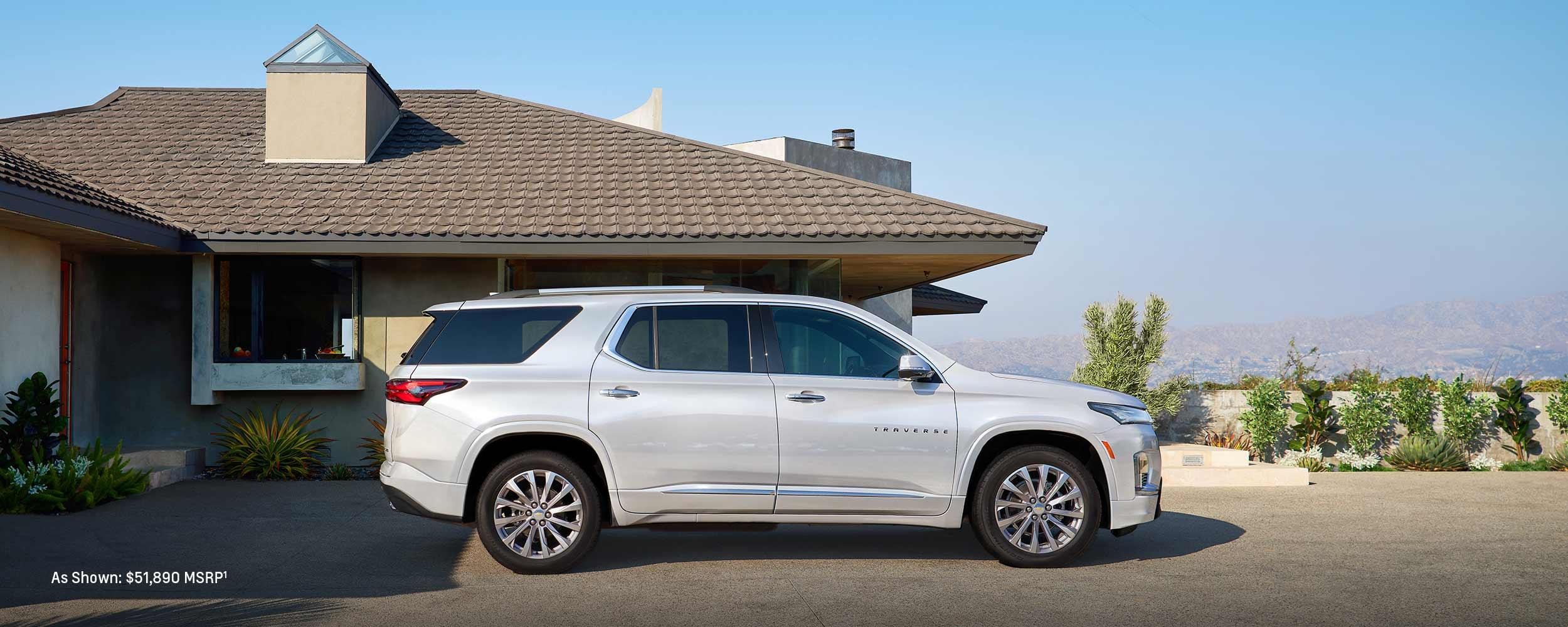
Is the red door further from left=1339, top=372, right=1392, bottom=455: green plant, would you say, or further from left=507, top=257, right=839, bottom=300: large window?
left=1339, top=372, right=1392, bottom=455: green plant

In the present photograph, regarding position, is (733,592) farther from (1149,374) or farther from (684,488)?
(1149,374)

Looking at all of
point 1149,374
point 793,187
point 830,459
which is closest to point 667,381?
point 830,459

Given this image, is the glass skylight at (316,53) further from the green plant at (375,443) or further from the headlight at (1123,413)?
the headlight at (1123,413)

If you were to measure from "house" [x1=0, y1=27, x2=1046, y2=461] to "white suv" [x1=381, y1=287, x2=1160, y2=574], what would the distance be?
4.95m

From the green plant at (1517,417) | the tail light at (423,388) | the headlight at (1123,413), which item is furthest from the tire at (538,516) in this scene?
the green plant at (1517,417)

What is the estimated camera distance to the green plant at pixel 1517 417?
52.1ft

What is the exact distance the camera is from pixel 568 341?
298 inches

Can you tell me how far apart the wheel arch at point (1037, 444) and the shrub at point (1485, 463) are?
10313mm

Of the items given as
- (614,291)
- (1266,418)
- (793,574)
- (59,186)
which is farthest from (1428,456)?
(59,186)

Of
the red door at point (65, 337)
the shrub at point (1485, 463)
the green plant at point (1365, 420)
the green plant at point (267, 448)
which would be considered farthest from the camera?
the green plant at point (1365, 420)

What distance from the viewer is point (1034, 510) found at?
24.5 ft

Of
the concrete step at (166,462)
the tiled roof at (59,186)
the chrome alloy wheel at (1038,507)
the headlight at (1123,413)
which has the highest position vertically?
the tiled roof at (59,186)

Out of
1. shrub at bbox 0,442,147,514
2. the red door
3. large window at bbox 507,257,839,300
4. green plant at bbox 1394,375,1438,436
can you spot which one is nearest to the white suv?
shrub at bbox 0,442,147,514

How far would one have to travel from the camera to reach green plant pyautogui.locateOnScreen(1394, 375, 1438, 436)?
629 inches
